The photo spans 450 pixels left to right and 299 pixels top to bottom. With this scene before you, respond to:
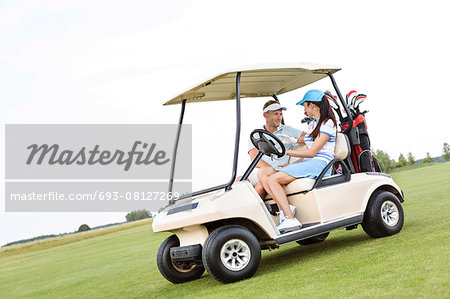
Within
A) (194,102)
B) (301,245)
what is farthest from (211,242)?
(301,245)

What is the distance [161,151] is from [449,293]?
634 centimetres

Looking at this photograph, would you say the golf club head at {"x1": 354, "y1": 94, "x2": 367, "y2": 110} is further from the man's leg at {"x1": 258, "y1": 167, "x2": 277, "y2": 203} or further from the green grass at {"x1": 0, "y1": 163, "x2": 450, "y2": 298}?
the green grass at {"x1": 0, "y1": 163, "x2": 450, "y2": 298}

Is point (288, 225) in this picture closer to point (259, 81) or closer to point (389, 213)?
point (389, 213)

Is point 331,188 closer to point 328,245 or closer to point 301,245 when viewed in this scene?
point 328,245

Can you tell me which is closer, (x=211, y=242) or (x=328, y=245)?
(x=211, y=242)

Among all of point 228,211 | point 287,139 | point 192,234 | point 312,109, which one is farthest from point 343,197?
point 192,234

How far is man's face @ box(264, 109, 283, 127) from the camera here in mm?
6828

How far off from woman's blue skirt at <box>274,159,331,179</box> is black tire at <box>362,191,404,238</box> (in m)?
0.87

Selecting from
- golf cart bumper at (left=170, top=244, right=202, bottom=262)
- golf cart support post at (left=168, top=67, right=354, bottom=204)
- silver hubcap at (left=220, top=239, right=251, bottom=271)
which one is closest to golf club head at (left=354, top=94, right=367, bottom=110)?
golf cart support post at (left=168, top=67, right=354, bottom=204)

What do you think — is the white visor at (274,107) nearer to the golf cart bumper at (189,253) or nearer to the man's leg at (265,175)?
the man's leg at (265,175)

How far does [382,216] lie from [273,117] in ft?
5.86

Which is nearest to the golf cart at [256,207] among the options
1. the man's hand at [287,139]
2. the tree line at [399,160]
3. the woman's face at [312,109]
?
the woman's face at [312,109]

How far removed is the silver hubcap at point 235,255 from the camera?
5570mm

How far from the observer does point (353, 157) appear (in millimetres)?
7039
